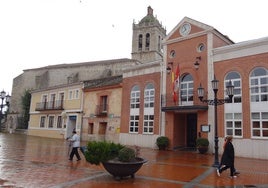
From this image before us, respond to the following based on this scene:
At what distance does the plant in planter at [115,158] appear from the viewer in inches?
335

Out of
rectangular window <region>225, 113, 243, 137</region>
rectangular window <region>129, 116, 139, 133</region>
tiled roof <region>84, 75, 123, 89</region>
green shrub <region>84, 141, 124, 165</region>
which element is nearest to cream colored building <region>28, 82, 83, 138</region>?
tiled roof <region>84, 75, 123, 89</region>

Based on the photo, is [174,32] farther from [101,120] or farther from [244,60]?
[101,120]

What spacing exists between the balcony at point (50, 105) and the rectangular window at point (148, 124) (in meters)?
14.2

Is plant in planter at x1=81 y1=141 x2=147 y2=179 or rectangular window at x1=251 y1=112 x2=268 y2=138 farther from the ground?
rectangular window at x1=251 y1=112 x2=268 y2=138

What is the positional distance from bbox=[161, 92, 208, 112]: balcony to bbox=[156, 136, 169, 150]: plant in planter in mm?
2321

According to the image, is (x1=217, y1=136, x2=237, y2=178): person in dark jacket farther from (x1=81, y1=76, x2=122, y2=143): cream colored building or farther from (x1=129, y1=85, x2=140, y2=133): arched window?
(x1=81, y1=76, x2=122, y2=143): cream colored building

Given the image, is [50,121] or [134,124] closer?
[134,124]

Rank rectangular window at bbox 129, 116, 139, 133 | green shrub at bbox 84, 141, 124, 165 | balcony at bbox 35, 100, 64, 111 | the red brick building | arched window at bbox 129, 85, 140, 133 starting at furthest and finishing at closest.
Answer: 1. balcony at bbox 35, 100, 64, 111
2. arched window at bbox 129, 85, 140, 133
3. rectangular window at bbox 129, 116, 139, 133
4. the red brick building
5. green shrub at bbox 84, 141, 124, 165

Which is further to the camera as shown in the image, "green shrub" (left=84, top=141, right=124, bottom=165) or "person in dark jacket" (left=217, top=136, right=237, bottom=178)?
"person in dark jacket" (left=217, top=136, right=237, bottom=178)

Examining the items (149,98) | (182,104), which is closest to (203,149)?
(182,104)

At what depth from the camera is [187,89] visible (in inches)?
825

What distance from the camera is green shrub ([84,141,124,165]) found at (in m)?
8.82

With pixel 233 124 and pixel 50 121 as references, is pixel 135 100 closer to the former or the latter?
pixel 233 124

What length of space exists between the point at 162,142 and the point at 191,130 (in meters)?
3.17
